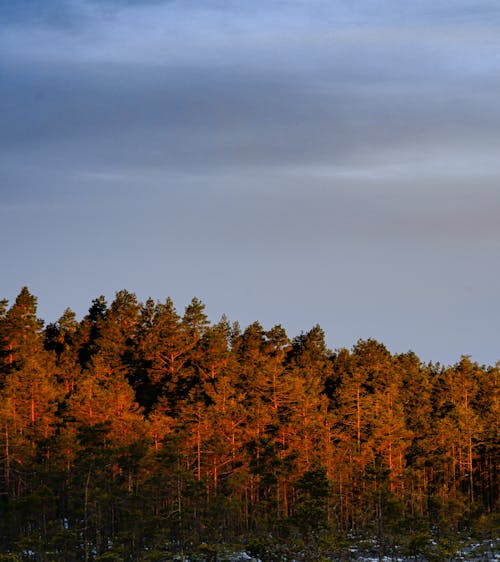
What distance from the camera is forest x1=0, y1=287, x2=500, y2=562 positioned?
7012 centimetres

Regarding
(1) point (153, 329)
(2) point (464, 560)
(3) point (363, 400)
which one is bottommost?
(2) point (464, 560)

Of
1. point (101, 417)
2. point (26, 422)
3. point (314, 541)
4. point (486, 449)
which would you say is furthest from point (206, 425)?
point (486, 449)

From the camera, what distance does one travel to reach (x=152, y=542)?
70625mm

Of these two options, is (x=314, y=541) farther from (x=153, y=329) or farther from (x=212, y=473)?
(x=153, y=329)

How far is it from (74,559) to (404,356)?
226 ft

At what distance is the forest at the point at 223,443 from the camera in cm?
7012

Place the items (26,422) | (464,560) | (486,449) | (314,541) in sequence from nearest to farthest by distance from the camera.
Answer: (314,541) < (464,560) < (26,422) < (486,449)

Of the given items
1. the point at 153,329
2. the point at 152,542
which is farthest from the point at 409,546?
the point at 153,329

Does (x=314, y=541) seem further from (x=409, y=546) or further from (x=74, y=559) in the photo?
(x=74, y=559)

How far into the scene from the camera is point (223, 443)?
85000 mm

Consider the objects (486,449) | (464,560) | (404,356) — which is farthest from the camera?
(404,356)

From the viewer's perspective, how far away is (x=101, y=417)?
81.1 m

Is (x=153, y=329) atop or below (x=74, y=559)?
atop

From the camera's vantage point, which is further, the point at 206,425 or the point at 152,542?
the point at 206,425
